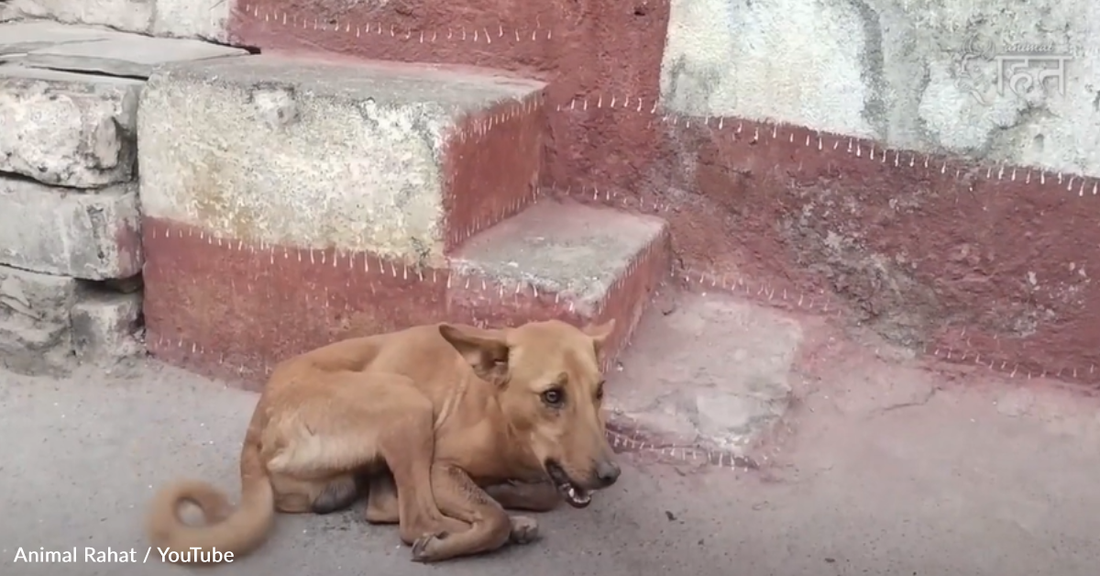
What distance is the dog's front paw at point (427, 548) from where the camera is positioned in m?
2.21

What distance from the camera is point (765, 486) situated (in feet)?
8.35

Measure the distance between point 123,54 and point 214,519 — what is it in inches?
59.3

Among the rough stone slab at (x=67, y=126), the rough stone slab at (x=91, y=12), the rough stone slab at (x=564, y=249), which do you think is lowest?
the rough stone slab at (x=564, y=249)

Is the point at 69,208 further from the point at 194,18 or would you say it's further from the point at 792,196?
the point at 792,196

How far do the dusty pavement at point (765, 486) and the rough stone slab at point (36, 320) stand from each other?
0.07m

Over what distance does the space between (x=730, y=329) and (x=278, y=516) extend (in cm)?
A: 121

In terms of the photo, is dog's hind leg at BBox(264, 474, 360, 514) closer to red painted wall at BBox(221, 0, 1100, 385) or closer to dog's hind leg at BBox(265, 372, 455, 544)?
dog's hind leg at BBox(265, 372, 455, 544)

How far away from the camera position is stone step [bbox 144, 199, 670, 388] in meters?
2.66

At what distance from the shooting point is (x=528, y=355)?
7.27 ft

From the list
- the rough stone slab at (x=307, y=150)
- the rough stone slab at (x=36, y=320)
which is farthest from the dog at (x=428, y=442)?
the rough stone slab at (x=36, y=320)

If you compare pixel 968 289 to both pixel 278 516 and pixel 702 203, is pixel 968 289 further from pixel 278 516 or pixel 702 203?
pixel 278 516

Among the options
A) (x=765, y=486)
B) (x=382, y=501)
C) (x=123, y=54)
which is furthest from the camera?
(x=123, y=54)

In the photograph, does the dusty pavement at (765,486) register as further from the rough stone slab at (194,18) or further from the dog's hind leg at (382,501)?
the rough stone slab at (194,18)

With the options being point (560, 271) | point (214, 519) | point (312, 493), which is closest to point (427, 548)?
point (312, 493)
